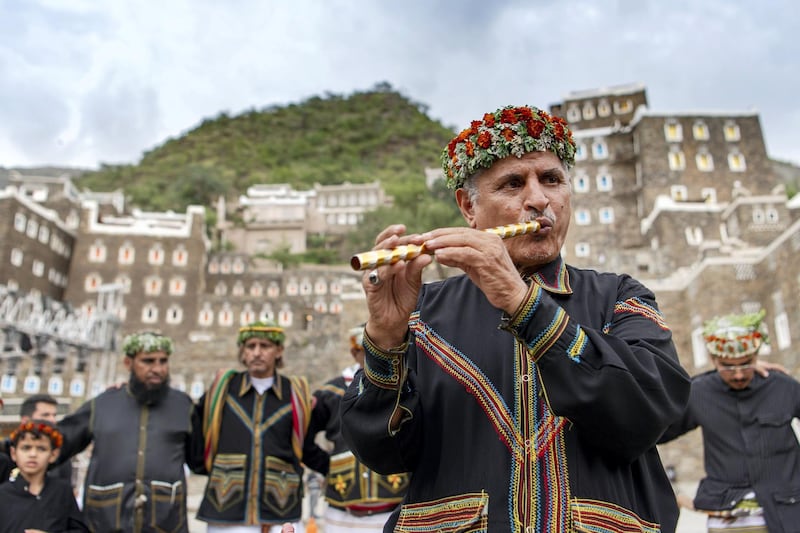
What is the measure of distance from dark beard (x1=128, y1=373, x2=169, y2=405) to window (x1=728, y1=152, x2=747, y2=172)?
1777 inches

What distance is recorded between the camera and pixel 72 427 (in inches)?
217

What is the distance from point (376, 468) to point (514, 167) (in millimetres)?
1118

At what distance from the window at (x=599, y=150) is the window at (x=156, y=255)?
34.3 m

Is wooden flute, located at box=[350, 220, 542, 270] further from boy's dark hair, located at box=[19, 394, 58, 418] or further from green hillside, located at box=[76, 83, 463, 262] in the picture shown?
green hillside, located at box=[76, 83, 463, 262]

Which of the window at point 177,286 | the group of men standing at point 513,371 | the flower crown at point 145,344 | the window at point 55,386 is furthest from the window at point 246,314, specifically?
the group of men standing at point 513,371

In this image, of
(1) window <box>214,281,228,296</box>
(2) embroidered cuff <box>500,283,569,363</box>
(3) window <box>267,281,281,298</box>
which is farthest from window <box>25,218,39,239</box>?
(2) embroidered cuff <box>500,283,569,363</box>

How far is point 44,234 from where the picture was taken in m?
51.0

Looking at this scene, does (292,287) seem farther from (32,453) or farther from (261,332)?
(32,453)

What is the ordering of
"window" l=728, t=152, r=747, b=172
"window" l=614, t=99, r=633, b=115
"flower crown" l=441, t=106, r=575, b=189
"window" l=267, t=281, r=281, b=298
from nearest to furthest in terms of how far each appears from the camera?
"flower crown" l=441, t=106, r=575, b=189
"window" l=728, t=152, r=747, b=172
"window" l=614, t=99, r=633, b=115
"window" l=267, t=281, r=281, b=298

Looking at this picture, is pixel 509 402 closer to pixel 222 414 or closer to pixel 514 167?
pixel 514 167

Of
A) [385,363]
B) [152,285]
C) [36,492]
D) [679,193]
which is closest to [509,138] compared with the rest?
[385,363]

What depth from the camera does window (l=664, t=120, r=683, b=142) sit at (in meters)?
44.0

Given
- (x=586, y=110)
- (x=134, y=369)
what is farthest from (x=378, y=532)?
(x=586, y=110)

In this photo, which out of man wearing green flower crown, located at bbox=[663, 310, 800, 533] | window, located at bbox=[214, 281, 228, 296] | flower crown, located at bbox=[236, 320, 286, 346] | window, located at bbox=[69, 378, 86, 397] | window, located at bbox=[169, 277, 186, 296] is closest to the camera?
man wearing green flower crown, located at bbox=[663, 310, 800, 533]
